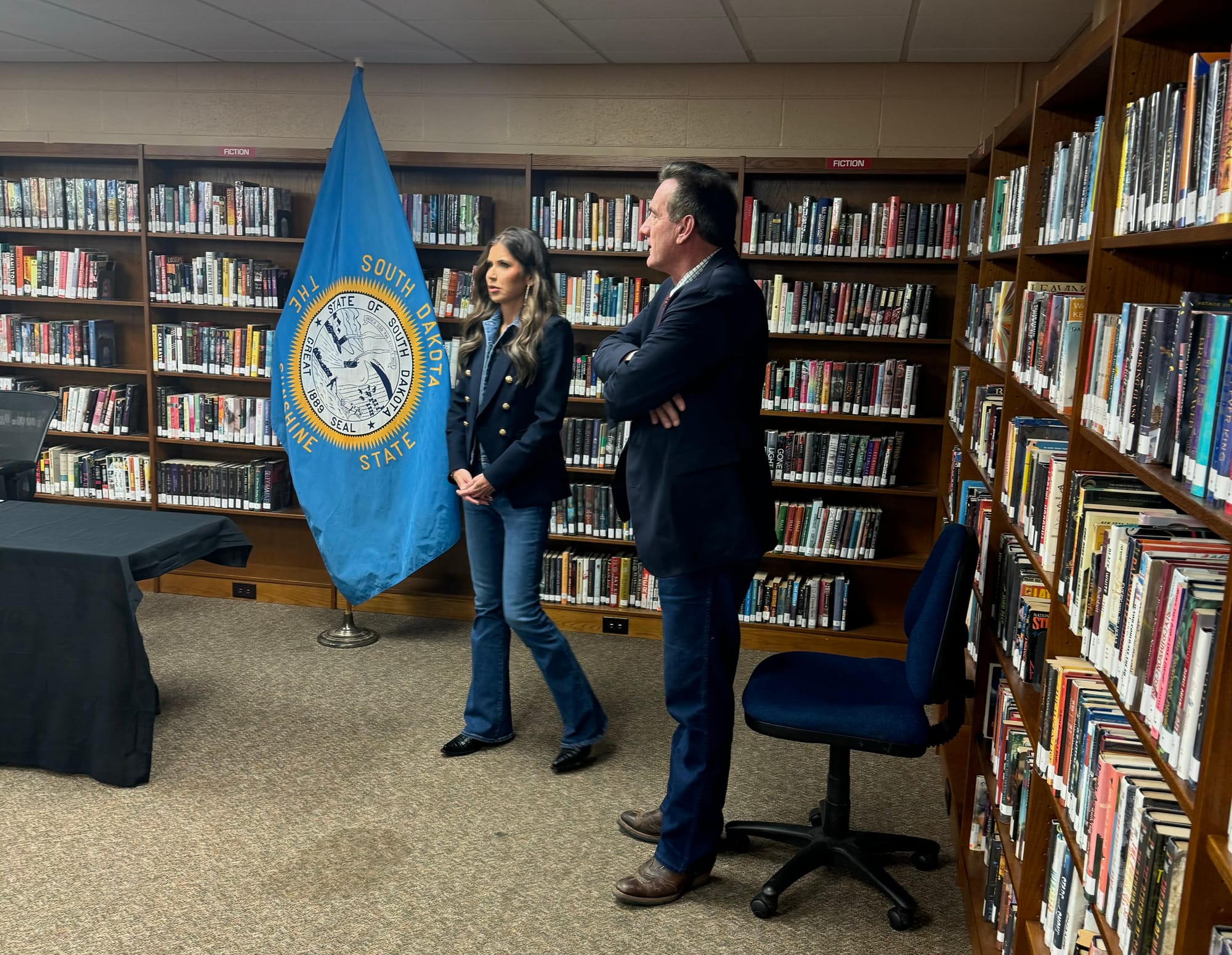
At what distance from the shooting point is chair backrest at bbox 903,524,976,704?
7.70 ft

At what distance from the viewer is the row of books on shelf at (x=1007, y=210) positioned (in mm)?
2781

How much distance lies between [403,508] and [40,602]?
1377mm

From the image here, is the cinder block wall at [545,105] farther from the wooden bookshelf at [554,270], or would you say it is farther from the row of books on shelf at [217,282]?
the row of books on shelf at [217,282]

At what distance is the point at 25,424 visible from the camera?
436 cm

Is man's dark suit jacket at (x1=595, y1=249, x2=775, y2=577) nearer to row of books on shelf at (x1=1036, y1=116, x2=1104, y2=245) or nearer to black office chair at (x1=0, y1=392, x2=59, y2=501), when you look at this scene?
row of books on shelf at (x1=1036, y1=116, x2=1104, y2=245)

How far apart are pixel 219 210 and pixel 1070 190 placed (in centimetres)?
384

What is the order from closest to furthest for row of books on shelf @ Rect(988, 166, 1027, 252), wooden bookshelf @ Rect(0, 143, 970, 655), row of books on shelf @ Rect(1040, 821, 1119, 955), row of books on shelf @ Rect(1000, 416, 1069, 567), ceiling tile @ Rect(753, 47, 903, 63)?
row of books on shelf @ Rect(1040, 821, 1119, 955) → row of books on shelf @ Rect(1000, 416, 1069, 567) → row of books on shelf @ Rect(988, 166, 1027, 252) → ceiling tile @ Rect(753, 47, 903, 63) → wooden bookshelf @ Rect(0, 143, 970, 655)

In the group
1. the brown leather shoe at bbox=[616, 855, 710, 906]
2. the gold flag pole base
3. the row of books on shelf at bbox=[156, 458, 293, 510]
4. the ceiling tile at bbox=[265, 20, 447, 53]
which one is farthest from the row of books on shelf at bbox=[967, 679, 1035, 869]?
the row of books on shelf at bbox=[156, 458, 293, 510]

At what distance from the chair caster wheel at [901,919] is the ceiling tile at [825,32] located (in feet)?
9.63

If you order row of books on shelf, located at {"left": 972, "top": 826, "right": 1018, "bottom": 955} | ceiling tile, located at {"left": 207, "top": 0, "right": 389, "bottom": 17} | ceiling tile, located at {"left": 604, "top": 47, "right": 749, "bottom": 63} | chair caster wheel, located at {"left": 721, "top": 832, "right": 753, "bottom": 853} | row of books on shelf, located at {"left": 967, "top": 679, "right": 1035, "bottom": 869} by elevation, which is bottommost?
chair caster wheel, located at {"left": 721, "top": 832, "right": 753, "bottom": 853}

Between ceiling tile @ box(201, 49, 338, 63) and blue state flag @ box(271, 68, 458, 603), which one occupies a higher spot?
ceiling tile @ box(201, 49, 338, 63)

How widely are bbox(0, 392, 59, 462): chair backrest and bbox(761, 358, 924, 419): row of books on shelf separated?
9.94 feet

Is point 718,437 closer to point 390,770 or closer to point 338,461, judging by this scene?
point 390,770

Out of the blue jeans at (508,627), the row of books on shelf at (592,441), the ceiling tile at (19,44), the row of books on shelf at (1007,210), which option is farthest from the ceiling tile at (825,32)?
the ceiling tile at (19,44)
